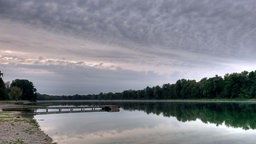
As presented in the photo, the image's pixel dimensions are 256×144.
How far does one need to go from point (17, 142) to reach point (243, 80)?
6115 inches

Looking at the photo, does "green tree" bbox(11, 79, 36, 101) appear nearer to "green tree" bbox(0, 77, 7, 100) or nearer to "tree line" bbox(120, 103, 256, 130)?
"green tree" bbox(0, 77, 7, 100)

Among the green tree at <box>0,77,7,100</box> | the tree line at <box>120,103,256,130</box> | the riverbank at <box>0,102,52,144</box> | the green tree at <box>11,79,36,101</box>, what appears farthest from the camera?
the green tree at <box>11,79,36,101</box>

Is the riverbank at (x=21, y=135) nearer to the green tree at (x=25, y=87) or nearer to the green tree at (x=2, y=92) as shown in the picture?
A: the green tree at (x=2, y=92)

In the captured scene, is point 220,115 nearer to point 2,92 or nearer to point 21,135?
point 21,135

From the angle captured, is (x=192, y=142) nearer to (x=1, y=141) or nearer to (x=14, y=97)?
(x=1, y=141)

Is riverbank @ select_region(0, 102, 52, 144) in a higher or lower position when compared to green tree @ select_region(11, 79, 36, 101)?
lower

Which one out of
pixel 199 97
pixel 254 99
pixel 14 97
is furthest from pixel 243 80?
pixel 14 97

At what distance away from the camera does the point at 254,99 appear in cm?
14950

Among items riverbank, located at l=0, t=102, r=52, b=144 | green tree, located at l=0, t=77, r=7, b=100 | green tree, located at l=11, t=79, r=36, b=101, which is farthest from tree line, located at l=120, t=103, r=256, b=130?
green tree, located at l=11, t=79, r=36, b=101

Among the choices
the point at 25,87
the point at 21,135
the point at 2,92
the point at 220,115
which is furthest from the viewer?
the point at 25,87

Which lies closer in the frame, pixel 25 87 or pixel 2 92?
pixel 2 92

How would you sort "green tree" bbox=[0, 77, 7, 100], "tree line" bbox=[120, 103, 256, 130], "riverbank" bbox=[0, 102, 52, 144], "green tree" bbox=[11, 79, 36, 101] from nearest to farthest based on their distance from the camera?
"riverbank" bbox=[0, 102, 52, 144] → "tree line" bbox=[120, 103, 256, 130] → "green tree" bbox=[0, 77, 7, 100] → "green tree" bbox=[11, 79, 36, 101]

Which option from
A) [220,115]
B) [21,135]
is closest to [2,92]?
[220,115]

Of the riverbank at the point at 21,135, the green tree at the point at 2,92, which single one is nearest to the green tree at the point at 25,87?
the green tree at the point at 2,92
